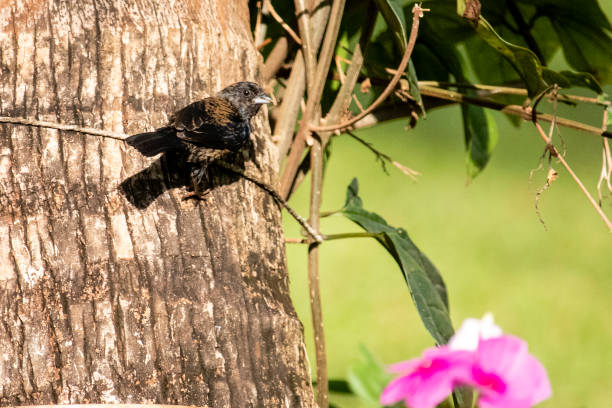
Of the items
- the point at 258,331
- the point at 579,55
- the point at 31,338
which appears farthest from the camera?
the point at 579,55

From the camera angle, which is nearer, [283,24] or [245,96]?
[245,96]

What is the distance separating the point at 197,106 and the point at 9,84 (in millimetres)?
348

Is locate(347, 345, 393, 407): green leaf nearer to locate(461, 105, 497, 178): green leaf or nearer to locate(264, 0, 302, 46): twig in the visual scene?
locate(264, 0, 302, 46): twig

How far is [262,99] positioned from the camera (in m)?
1.59

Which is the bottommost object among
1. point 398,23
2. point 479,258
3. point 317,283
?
point 479,258

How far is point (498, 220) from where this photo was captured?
5.18m

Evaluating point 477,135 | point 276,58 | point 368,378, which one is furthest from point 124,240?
point 477,135

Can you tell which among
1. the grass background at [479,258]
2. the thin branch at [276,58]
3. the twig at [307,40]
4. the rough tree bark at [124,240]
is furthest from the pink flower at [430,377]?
the grass background at [479,258]

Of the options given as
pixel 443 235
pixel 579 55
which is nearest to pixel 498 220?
pixel 443 235

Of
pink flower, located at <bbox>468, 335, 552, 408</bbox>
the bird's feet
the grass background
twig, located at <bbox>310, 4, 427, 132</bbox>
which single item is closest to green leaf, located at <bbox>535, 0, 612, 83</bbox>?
twig, located at <bbox>310, 4, 427, 132</bbox>

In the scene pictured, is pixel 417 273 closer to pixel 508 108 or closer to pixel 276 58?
pixel 508 108

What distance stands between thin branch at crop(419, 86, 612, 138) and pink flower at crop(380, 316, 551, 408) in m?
1.27

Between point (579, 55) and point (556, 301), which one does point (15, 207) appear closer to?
point (579, 55)

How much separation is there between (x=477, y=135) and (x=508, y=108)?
0.36 m
